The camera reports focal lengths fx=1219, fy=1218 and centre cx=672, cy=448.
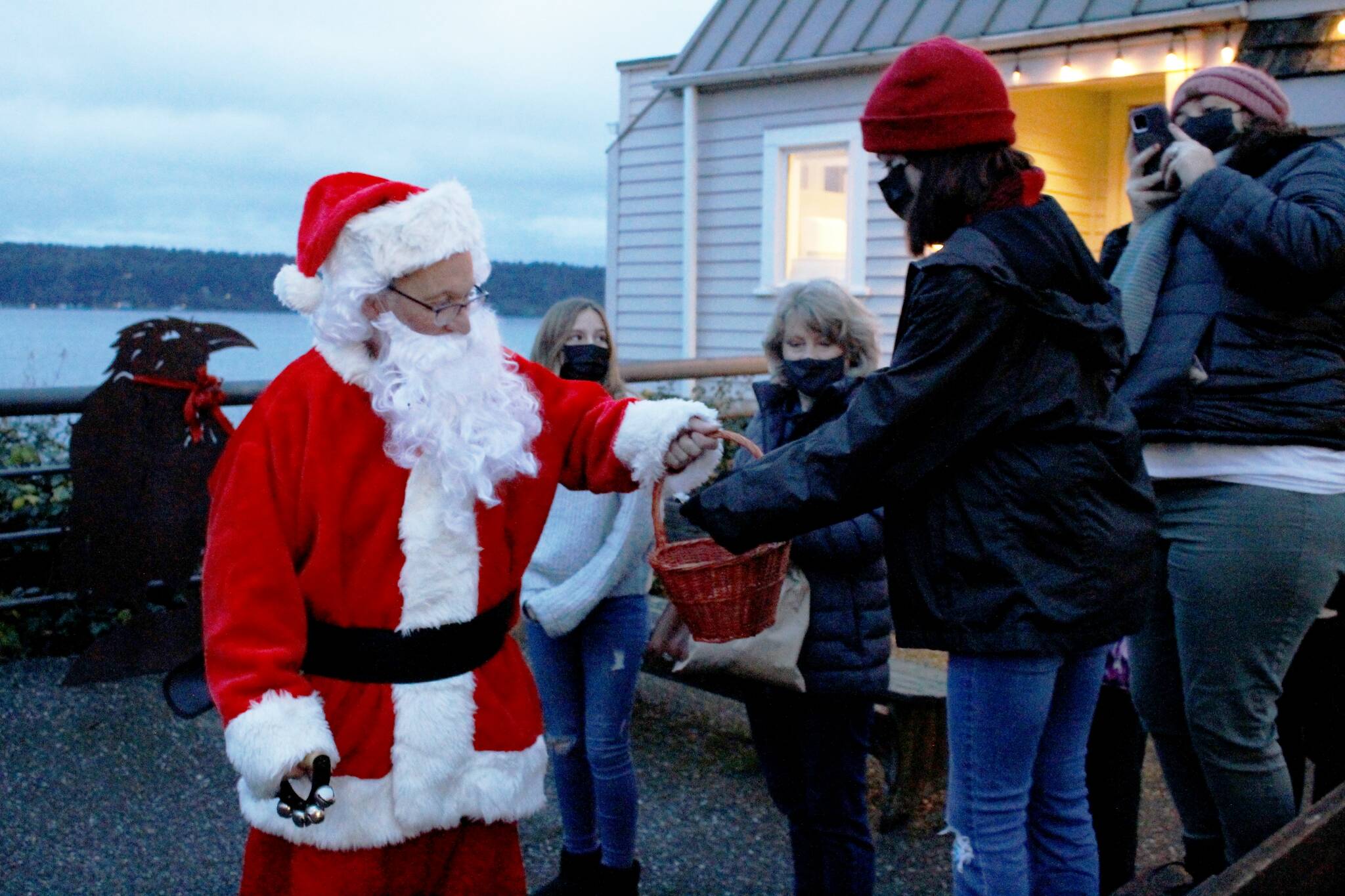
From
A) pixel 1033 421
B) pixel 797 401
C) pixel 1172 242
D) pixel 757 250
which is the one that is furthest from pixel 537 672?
pixel 757 250

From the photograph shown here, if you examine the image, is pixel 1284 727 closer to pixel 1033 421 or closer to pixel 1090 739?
pixel 1090 739

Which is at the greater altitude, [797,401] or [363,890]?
[797,401]

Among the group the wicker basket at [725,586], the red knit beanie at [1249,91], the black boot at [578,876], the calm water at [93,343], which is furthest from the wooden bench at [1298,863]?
the calm water at [93,343]

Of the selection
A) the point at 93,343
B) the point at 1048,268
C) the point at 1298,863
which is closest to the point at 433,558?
the point at 1048,268

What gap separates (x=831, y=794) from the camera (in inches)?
126

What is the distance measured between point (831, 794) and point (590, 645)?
0.81 metres

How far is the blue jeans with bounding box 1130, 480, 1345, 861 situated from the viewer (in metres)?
2.83

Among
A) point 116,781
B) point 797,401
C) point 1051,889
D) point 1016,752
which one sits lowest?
point 116,781

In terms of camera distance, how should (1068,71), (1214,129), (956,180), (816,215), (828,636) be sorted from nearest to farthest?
1. (956,180)
2. (1214,129)
3. (828,636)
4. (1068,71)
5. (816,215)

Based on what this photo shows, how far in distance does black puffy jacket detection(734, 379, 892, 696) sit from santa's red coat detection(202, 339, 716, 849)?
3.17 ft

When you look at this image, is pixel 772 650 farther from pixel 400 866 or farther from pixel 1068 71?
pixel 1068 71

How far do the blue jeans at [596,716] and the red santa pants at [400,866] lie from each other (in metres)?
0.93

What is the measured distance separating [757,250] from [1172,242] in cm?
813

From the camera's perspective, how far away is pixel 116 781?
4422mm
